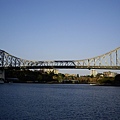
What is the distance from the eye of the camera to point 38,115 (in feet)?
83.9

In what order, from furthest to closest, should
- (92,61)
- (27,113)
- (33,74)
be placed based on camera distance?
(33,74) → (92,61) → (27,113)

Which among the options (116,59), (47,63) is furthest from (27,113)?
(47,63)

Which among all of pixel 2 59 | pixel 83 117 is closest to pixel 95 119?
pixel 83 117

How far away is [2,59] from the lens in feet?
400

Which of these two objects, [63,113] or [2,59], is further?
[2,59]

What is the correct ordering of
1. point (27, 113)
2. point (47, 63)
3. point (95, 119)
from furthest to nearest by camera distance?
point (47, 63)
point (27, 113)
point (95, 119)

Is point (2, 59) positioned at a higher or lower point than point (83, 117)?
higher

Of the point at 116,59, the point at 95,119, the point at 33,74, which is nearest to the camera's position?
the point at 95,119

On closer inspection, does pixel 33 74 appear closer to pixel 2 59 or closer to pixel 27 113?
pixel 2 59

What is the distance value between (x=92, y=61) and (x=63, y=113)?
81558mm

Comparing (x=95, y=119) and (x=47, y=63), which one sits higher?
(x=47, y=63)

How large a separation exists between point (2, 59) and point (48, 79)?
47.0 metres

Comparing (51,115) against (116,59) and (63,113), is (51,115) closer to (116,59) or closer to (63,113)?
(63,113)

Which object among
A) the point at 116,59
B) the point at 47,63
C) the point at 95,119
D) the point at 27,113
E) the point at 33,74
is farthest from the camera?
the point at 33,74
